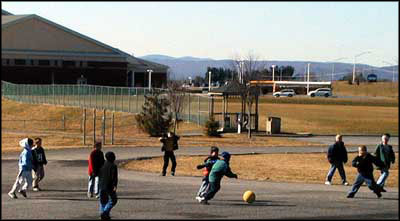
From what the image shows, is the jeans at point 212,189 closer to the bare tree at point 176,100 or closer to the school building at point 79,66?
the school building at point 79,66

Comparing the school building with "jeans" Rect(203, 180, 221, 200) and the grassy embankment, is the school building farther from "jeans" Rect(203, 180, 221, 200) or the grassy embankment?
"jeans" Rect(203, 180, 221, 200)

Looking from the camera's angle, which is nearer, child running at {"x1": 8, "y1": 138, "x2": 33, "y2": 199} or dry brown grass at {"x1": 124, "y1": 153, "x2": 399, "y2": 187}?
child running at {"x1": 8, "y1": 138, "x2": 33, "y2": 199}

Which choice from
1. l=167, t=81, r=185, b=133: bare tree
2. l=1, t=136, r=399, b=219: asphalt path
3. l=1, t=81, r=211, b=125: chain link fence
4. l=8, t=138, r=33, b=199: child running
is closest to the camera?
l=1, t=136, r=399, b=219: asphalt path

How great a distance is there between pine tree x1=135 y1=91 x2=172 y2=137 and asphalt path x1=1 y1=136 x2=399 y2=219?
21486 mm

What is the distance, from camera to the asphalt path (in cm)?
1416

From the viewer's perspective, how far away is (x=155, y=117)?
152 feet

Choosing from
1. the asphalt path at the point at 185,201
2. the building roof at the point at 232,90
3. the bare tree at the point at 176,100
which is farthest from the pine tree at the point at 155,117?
the asphalt path at the point at 185,201

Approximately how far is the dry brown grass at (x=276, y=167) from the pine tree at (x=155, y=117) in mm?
14139

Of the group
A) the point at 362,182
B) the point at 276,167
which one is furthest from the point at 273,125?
the point at 362,182

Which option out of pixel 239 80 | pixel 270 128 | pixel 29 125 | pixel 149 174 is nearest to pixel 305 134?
pixel 270 128

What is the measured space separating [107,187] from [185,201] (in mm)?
3674

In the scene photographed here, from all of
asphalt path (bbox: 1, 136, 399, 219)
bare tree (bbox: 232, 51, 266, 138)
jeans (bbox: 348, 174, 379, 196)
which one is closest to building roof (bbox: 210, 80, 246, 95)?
bare tree (bbox: 232, 51, 266, 138)

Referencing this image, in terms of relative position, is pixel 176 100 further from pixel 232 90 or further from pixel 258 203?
pixel 258 203

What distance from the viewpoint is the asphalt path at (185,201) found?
14156 mm
